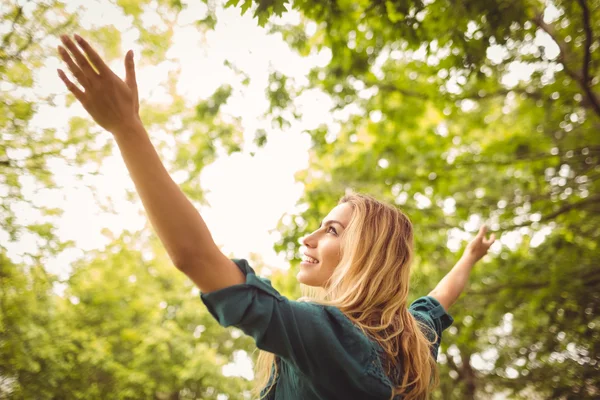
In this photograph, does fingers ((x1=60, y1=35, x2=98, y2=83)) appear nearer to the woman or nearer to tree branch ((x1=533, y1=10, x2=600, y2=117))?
the woman

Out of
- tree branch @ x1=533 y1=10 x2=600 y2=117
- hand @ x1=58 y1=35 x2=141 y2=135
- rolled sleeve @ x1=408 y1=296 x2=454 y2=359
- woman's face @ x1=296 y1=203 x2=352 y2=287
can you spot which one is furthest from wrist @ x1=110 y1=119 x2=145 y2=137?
tree branch @ x1=533 y1=10 x2=600 y2=117

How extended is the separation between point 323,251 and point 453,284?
49.0 inches

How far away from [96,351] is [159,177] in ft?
47.8

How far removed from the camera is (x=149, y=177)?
46.1 inches

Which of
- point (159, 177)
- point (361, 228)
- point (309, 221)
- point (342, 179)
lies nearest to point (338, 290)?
point (361, 228)

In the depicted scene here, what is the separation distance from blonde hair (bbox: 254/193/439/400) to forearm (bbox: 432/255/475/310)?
2.09 ft

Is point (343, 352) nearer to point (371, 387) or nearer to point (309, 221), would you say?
point (371, 387)

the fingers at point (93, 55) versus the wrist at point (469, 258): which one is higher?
the fingers at point (93, 55)

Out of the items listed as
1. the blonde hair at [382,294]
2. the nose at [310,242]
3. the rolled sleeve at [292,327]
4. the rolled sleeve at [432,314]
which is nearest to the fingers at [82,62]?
the rolled sleeve at [292,327]

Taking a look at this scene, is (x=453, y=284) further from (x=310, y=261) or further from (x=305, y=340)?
(x=305, y=340)

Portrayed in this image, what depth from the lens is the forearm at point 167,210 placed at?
3.69 feet

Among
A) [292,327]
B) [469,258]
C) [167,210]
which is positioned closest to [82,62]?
[167,210]

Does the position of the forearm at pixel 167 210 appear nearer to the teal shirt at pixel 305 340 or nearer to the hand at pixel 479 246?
the teal shirt at pixel 305 340

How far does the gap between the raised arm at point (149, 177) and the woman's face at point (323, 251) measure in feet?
2.60
